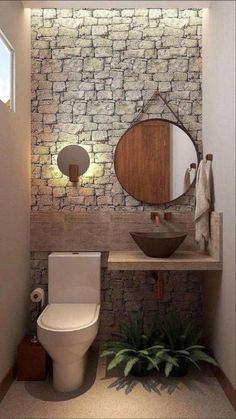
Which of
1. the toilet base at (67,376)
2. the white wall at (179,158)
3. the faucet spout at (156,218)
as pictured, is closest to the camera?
the toilet base at (67,376)

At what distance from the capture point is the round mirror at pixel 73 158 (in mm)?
2844

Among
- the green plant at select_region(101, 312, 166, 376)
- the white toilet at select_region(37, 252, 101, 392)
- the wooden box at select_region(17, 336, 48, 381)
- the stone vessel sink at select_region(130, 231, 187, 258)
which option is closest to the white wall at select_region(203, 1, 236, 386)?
the stone vessel sink at select_region(130, 231, 187, 258)

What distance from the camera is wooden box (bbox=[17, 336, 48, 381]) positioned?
2389 mm

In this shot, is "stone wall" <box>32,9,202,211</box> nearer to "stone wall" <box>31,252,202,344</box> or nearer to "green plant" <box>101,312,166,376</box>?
"stone wall" <box>31,252,202,344</box>

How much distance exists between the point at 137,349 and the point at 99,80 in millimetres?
2367

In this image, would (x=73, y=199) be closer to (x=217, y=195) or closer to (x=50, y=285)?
(x=50, y=285)

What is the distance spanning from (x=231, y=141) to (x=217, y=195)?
50cm

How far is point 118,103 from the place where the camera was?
9.50 ft

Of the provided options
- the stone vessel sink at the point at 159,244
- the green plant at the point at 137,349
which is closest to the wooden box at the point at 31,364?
the green plant at the point at 137,349

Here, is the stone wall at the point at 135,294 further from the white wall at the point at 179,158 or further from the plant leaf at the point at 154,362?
the white wall at the point at 179,158

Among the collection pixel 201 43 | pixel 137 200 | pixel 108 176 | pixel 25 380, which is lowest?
pixel 25 380

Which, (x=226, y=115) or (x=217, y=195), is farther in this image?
(x=217, y=195)

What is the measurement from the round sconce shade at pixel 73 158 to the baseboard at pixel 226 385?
198cm

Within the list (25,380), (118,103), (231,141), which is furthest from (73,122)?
(25,380)
